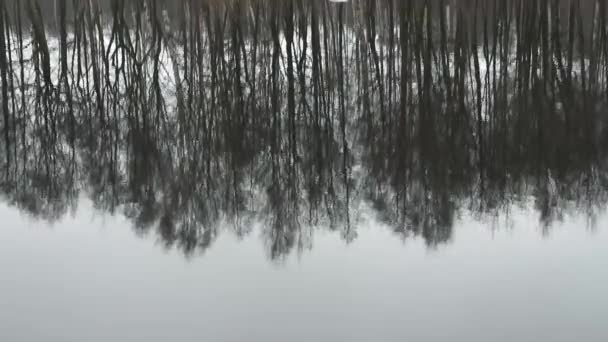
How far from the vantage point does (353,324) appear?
3775 millimetres

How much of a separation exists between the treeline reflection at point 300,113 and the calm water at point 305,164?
2cm

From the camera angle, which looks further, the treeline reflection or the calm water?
the treeline reflection

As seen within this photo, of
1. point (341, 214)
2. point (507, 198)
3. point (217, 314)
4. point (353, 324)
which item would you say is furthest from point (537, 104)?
point (217, 314)

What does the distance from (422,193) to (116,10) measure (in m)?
4.16

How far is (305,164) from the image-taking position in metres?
5.11

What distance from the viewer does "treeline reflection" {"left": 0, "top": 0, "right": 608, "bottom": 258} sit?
15.3 feet

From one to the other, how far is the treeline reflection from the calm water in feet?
0.07

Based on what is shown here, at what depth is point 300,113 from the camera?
18.9 feet

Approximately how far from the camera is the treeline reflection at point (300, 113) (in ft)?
15.3

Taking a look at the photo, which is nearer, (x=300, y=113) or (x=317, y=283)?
(x=317, y=283)

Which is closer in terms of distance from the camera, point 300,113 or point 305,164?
point 305,164

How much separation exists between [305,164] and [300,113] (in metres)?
0.76

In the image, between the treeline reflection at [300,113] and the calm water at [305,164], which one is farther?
the treeline reflection at [300,113]

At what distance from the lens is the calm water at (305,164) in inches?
154
